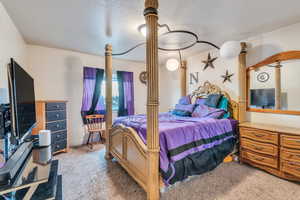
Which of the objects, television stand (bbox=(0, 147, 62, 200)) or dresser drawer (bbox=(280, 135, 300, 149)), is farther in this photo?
dresser drawer (bbox=(280, 135, 300, 149))

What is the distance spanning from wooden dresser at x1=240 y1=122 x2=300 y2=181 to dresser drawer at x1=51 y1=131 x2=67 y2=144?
3667 millimetres

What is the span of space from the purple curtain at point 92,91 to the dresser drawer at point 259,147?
3.44 m

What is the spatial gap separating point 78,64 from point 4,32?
69.4 inches

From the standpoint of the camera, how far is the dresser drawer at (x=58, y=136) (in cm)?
296

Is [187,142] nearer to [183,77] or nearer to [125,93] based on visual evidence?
[183,77]

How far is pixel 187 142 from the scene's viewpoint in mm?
1998

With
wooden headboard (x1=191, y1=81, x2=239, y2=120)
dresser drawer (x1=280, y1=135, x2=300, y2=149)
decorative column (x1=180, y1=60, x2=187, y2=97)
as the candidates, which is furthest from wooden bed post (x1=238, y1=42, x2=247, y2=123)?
decorative column (x1=180, y1=60, x2=187, y2=97)

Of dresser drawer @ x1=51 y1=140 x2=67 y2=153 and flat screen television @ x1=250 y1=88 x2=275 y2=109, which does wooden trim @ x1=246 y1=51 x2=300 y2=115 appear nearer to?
flat screen television @ x1=250 y1=88 x2=275 y2=109

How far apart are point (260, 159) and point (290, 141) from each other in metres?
0.52

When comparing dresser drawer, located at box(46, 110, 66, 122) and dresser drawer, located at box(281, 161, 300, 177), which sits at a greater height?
dresser drawer, located at box(46, 110, 66, 122)

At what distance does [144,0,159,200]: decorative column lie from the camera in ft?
4.94

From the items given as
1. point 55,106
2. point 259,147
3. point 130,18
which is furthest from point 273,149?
point 55,106

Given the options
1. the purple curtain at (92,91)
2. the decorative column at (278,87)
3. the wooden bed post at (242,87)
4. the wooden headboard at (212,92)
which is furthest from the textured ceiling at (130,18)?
the wooden headboard at (212,92)

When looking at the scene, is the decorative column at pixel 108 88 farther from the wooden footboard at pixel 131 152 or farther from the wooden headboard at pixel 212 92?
the wooden headboard at pixel 212 92
